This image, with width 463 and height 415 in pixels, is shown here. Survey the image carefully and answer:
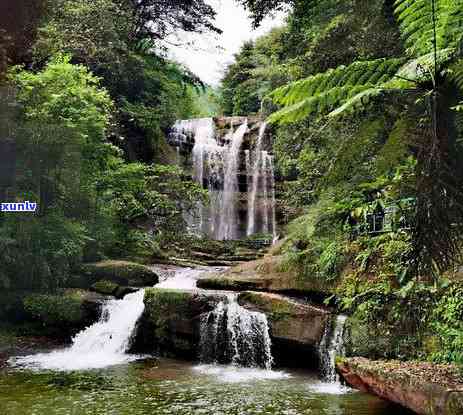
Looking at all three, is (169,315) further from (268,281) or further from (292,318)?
(292,318)

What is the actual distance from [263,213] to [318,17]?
1056cm

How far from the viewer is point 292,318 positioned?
8.66m

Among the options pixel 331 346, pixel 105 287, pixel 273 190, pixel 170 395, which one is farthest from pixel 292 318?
pixel 273 190

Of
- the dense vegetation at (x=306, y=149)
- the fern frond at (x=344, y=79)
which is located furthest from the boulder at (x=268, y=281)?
the fern frond at (x=344, y=79)

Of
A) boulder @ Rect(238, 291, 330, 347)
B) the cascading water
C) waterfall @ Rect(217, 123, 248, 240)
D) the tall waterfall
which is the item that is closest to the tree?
boulder @ Rect(238, 291, 330, 347)

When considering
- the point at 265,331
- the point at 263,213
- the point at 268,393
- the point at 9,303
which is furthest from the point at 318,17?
the point at 263,213

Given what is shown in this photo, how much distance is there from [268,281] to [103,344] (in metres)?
3.64

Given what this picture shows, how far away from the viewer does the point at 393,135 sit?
2.53m

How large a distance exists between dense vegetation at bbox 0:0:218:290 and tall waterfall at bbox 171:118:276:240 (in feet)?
5.88

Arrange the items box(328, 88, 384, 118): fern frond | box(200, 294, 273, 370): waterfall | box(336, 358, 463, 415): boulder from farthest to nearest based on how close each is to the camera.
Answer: box(200, 294, 273, 370): waterfall → box(336, 358, 463, 415): boulder → box(328, 88, 384, 118): fern frond

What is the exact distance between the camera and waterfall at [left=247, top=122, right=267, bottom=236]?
20453mm

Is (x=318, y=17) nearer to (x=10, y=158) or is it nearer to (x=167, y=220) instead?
(x=10, y=158)

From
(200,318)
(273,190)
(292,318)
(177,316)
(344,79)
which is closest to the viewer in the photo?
(344,79)

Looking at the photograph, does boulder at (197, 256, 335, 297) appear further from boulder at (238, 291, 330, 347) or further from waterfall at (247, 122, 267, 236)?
waterfall at (247, 122, 267, 236)
